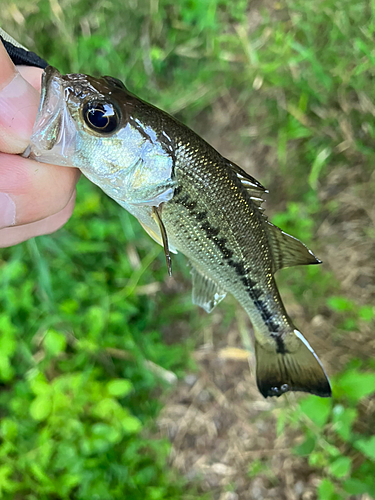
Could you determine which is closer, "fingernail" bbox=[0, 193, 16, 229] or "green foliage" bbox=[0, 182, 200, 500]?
"fingernail" bbox=[0, 193, 16, 229]

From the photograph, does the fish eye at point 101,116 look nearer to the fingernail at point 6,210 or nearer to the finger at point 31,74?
the fingernail at point 6,210

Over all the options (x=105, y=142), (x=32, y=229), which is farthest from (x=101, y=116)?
(x=32, y=229)

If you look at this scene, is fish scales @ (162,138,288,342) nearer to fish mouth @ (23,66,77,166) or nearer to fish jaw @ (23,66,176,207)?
fish jaw @ (23,66,176,207)

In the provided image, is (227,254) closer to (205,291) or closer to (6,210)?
(205,291)

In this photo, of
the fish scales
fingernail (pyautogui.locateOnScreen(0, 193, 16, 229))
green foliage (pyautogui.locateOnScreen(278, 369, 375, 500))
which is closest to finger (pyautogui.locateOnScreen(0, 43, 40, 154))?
fingernail (pyautogui.locateOnScreen(0, 193, 16, 229))

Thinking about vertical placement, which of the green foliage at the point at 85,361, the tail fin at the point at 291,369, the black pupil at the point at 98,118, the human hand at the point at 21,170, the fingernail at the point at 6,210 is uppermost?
the black pupil at the point at 98,118

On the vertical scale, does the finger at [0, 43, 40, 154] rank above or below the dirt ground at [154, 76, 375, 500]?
above

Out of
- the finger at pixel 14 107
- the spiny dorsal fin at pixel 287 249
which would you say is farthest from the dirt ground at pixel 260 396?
the finger at pixel 14 107
